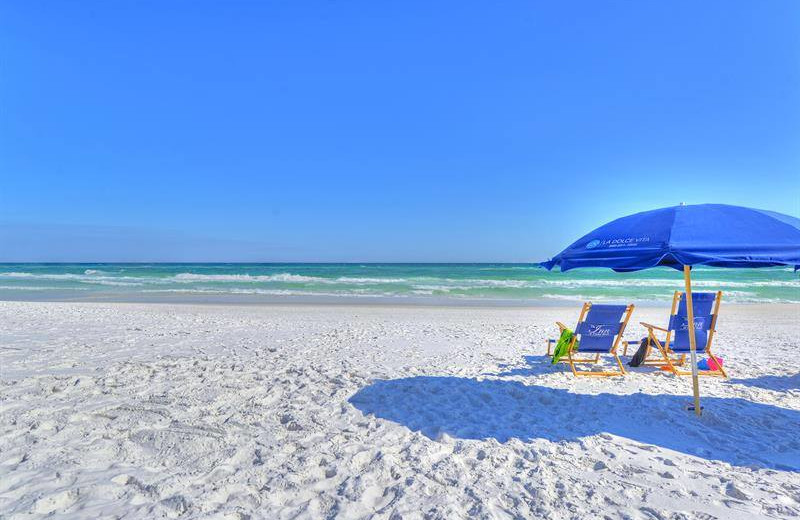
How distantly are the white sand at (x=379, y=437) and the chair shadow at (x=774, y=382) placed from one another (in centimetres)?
4

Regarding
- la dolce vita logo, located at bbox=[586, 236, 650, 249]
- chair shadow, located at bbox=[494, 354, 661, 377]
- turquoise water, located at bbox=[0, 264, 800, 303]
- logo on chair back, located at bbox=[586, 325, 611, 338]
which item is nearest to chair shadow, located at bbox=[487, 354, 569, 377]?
chair shadow, located at bbox=[494, 354, 661, 377]

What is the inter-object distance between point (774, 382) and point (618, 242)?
3652 millimetres

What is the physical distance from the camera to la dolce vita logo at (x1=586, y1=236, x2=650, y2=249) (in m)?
3.67

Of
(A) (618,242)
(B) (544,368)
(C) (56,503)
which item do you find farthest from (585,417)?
Answer: (C) (56,503)

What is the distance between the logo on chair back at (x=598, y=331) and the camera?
6.29 metres

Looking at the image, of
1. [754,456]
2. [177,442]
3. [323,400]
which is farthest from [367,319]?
[754,456]

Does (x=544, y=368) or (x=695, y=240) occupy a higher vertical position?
(x=695, y=240)

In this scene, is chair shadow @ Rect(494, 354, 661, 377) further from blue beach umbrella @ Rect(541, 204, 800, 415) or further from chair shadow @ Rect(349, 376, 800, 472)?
blue beach umbrella @ Rect(541, 204, 800, 415)

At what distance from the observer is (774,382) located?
18.8 feet

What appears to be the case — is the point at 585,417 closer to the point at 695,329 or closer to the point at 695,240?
the point at 695,240

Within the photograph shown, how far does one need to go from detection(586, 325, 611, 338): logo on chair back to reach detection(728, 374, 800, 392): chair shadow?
1.43 meters

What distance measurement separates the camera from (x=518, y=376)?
599 centimetres

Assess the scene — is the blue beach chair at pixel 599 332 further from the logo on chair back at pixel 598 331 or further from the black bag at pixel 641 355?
the black bag at pixel 641 355

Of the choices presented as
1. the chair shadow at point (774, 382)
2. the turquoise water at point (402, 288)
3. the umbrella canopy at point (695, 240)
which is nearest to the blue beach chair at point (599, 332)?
the chair shadow at point (774, 382)
